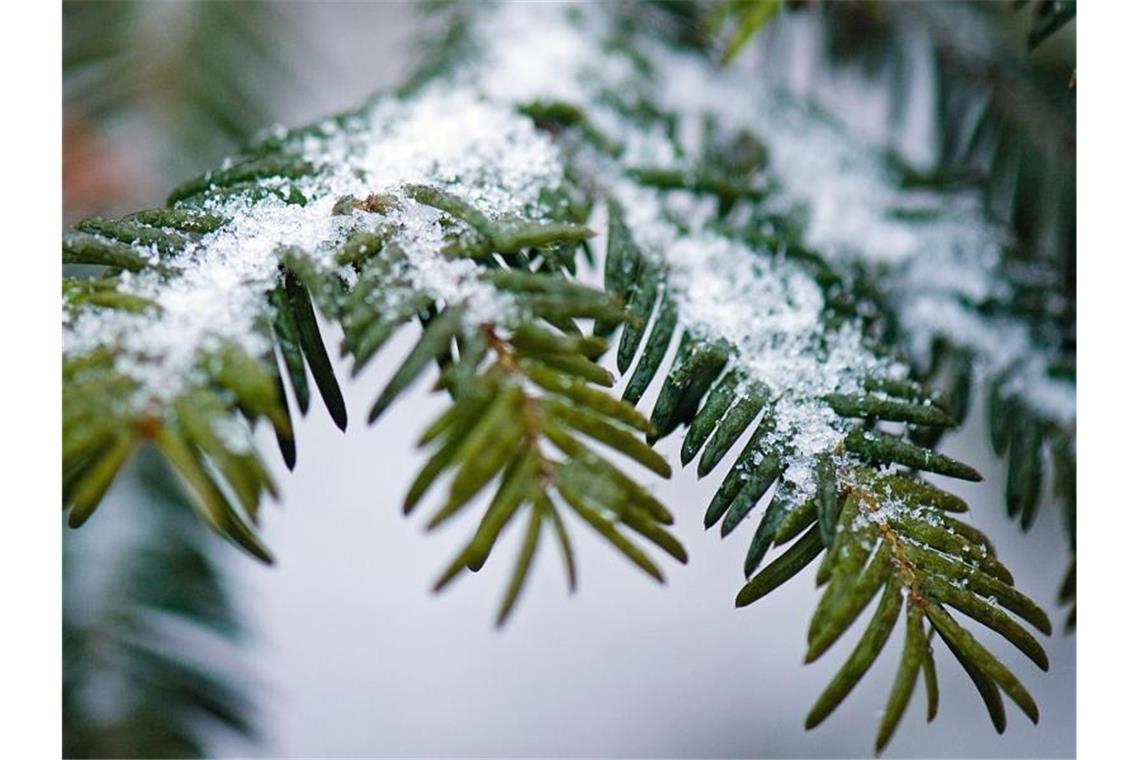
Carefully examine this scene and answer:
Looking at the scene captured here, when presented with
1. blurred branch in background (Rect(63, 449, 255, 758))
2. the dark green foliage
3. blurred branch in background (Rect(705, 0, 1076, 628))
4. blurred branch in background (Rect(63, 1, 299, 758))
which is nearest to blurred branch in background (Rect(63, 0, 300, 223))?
blurred branch in background (Rect(63, 1, 299, 758))

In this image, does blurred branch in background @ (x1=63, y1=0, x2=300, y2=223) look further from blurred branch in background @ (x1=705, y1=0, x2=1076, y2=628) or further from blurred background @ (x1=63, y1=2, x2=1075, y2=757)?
blurred branch in background @ (x1=705, y1=0, x2=1076, y2=628)

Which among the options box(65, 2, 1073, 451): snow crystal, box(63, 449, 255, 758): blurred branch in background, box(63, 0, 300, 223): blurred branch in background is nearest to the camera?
box(65, 2, 1073, 451): snow crystal

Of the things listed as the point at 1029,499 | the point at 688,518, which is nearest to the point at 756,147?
the point at 1029,499

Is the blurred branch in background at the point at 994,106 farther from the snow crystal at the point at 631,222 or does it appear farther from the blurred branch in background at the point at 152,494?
the blurred branch in background at the point at 152,494

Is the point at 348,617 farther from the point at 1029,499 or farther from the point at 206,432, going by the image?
the point at 206,432

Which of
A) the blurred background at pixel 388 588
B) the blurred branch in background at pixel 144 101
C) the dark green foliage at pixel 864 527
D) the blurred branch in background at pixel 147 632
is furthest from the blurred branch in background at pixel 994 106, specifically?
the blurred branch in background at pixel 147 632

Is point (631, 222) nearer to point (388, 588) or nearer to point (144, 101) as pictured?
point (144, 101)

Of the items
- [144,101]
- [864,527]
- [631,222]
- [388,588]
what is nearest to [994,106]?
[631,222]

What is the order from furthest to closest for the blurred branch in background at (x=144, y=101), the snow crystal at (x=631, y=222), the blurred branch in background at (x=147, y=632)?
1. the blurred branch in background at (x=144, y=101)
2. the blurred branch in background at (x=147, y=632)
3. the snow crystal at (x=631, y=222)
